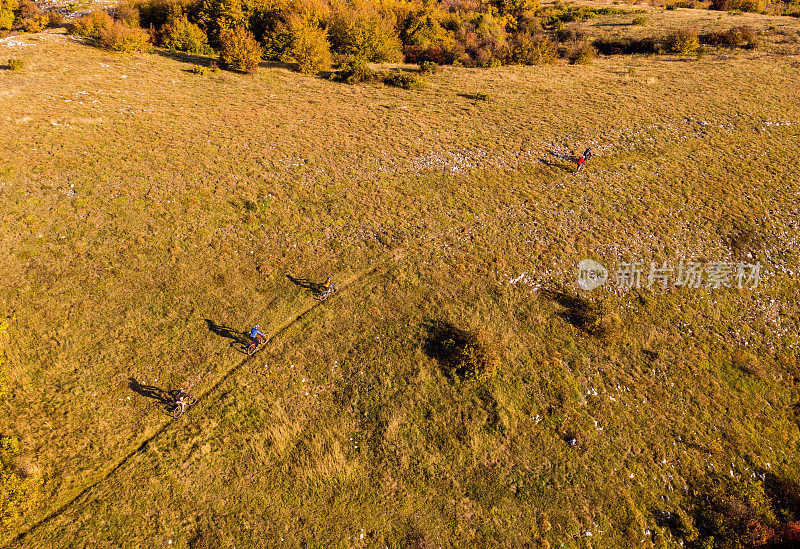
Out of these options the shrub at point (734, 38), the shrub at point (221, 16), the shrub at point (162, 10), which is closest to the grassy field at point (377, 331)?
the shrub at point (221, 16)

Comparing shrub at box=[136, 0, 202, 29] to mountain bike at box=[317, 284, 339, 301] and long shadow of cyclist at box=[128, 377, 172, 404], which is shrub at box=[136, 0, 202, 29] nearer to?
mountain bike at box=[317, 284, 339, 301]

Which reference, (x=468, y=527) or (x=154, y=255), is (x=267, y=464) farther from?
(x=154, y=255)

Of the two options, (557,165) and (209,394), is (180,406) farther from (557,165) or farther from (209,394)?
(557,165)

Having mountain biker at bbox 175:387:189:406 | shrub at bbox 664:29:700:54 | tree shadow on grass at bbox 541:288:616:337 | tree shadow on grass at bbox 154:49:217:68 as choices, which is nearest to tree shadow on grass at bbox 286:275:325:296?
mountain biker at bbox 175:387:189:406

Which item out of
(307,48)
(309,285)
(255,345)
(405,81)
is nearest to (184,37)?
(307,48)

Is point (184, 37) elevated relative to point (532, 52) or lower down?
elevated

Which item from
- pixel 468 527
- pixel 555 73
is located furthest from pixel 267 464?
pixel 555 73
